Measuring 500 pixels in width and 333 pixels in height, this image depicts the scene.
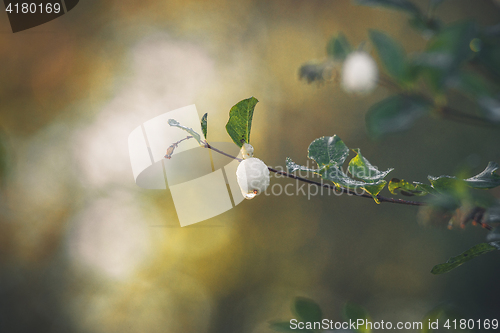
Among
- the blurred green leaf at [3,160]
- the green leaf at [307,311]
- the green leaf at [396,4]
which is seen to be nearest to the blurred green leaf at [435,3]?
the green leaf at [396,4]

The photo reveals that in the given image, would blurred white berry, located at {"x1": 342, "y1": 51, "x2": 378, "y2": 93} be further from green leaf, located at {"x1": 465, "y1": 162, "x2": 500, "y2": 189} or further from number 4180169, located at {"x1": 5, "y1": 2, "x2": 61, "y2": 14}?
number 4180169, located at {"x1": 5, "y1": 2, "x2": 61, "y2": 14}

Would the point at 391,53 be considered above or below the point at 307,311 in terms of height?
above

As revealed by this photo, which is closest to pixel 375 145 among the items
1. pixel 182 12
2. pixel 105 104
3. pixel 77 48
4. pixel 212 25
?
pixel 212 25

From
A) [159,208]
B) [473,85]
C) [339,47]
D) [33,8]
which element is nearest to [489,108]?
[473,85]

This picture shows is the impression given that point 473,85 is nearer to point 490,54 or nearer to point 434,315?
point 490,54

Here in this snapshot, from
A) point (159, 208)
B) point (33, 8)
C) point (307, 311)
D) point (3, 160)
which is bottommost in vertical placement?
point (307, 311)

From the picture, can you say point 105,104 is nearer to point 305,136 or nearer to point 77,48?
point 77,48
